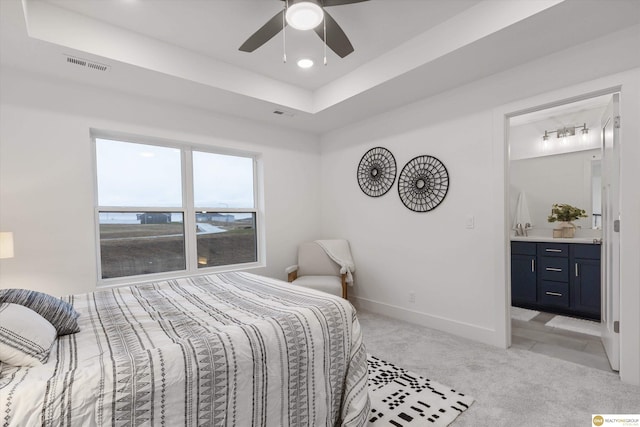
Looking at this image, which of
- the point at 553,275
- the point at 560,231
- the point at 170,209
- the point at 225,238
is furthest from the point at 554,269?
the point at 170,209

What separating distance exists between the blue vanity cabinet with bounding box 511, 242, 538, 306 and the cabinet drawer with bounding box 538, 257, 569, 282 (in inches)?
3.4

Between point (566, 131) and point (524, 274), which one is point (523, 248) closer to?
point (524, 274)

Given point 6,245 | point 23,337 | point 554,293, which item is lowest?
point 554,293

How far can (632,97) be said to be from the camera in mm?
2150

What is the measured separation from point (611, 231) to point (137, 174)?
14.2 feet

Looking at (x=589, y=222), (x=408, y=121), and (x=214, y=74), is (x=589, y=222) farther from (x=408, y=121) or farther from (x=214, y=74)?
(x=214, y=74)

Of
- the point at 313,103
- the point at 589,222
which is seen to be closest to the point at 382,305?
the point at 313,103

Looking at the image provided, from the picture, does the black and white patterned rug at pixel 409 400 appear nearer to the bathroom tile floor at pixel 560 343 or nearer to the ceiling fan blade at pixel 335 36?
the bathroom tile floor at pixel 560 343

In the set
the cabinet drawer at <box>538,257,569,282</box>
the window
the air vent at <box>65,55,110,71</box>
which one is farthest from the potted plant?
the air vent at <box>65,55,110,71</box>

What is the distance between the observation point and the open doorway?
2.93 m

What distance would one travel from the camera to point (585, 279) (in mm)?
3520

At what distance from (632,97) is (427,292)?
232 cm

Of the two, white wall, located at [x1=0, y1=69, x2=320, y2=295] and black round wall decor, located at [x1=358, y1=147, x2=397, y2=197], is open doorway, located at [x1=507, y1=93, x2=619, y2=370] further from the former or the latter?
white wall, located at [x1=0, y1=69, x2=320, y2=295]

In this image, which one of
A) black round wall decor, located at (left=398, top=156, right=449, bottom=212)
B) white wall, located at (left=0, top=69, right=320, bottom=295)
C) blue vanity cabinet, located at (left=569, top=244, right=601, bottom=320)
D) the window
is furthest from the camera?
blue vanity cabinet, located at (left=569, top=244, right=601, bottom=320)
